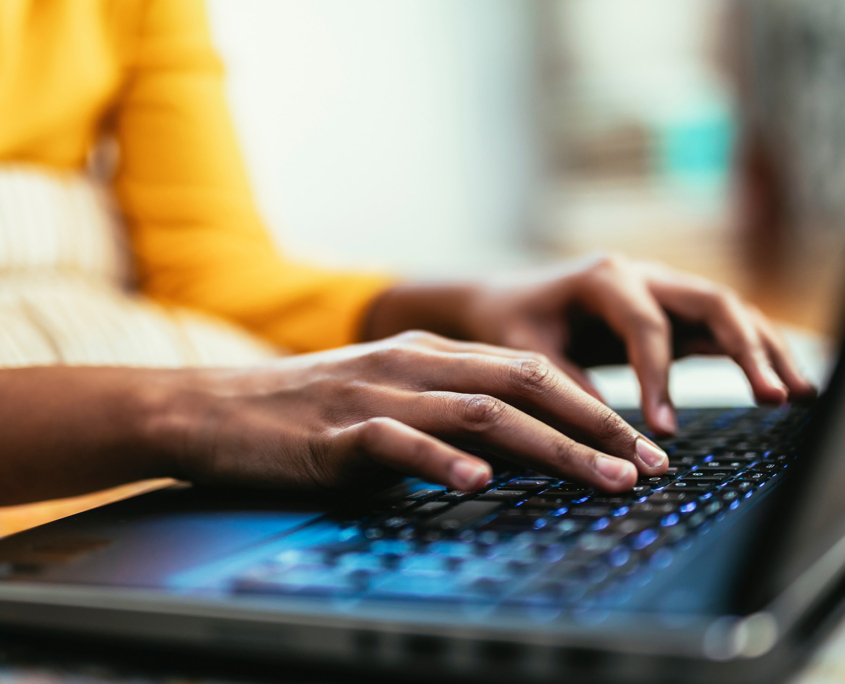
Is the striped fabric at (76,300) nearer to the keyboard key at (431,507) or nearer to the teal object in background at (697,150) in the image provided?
the keyboard key at (431,507)

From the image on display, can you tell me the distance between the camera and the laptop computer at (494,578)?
21cm

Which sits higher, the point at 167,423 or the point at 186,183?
the point at 186,183

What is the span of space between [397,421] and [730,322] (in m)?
0.31

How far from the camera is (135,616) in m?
0.26

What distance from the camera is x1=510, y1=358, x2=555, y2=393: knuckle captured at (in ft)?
1.30

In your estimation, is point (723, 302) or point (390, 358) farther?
point (723, 302)

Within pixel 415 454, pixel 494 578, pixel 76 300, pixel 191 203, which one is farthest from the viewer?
pixel 191 203

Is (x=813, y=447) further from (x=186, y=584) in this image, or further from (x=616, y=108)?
(x=616, y=108)

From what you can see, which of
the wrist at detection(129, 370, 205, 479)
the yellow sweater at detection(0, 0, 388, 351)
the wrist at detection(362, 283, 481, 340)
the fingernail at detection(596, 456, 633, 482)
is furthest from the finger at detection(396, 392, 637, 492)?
the yellow sweater at detection(0, 0, 388, 351)

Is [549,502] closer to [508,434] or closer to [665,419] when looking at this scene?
[508,434]

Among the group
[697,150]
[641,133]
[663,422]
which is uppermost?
[641,133]

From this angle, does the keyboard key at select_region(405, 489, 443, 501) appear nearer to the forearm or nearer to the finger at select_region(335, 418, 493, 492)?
the finger at select_region(335, 418, 493, 492)

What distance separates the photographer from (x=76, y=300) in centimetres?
72

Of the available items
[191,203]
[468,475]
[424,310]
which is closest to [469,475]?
[468,475]
